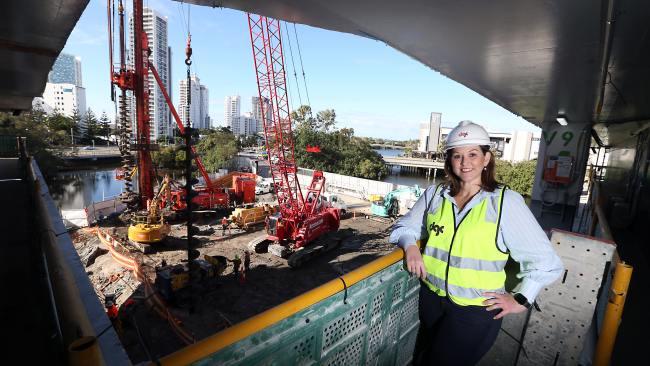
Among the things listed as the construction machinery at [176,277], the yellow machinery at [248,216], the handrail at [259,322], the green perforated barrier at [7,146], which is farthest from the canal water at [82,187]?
the handrail at [259,322]

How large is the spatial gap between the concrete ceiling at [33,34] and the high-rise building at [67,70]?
194331 millimetres

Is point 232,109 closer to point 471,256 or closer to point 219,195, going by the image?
point 219,195

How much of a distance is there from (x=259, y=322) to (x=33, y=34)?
5621 millimetres

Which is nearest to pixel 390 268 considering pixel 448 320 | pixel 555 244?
pixel 448 320

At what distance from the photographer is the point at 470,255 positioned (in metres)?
1.97

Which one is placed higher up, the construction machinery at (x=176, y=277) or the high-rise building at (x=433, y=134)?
the high-rise building at (x=433, y=134)

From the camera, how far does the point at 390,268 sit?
2.57 m

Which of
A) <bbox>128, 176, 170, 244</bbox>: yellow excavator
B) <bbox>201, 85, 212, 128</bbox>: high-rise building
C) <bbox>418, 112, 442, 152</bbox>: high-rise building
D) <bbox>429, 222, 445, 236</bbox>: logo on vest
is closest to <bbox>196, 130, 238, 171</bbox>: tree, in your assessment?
<bbox>128, 176, 170, 244</bbox>: yellow excavator

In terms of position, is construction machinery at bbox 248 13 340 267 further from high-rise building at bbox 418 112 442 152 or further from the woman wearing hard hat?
high-rise building at bbox 418 112 442 152

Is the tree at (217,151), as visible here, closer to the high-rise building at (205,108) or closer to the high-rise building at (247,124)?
the high-rise building at (205,108)

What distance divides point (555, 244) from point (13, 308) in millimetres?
5449

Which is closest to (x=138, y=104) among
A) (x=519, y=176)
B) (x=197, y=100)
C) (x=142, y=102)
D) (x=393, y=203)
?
(x=142, y=102)

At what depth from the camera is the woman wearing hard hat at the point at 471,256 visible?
1.88 m

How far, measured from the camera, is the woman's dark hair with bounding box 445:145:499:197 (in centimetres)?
209
